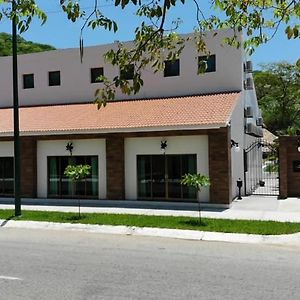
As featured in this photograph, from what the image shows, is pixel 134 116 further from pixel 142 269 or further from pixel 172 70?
pixel 142 269

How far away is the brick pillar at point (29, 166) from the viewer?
23047mm

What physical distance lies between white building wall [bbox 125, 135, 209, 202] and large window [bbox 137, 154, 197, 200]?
8.5 inches

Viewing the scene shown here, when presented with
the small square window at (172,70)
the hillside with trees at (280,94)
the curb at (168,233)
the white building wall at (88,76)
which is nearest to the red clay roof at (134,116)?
the white building wall at (88,76)

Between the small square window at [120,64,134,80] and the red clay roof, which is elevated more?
the red clay roof

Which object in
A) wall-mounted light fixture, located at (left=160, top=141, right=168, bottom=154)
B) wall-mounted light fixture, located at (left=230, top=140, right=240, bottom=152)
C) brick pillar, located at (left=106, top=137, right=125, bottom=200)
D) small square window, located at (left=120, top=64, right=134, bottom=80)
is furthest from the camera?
brick pillar, located at (left=106, top=137, right=125, bottom=200)

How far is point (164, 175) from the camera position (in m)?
21.0

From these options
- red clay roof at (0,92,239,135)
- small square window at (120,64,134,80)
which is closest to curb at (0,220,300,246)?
red clay roof at (0,92,239,135)

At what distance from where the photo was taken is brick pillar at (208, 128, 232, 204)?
1959 centimetres

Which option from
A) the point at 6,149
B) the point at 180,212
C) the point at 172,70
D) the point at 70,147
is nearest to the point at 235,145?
the point at 180,212

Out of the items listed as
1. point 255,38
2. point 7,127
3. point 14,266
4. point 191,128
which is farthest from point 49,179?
point 255,38

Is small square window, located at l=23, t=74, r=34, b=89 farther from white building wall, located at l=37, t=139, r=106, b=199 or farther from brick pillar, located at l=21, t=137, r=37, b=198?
white building wall, located at l=37, t=139, r=106, b=199

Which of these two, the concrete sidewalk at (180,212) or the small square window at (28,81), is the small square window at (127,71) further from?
the small square window at (28,81)

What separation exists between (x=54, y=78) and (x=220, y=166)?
12.2m

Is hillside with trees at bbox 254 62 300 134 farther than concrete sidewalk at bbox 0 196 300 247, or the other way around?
hillside with trees at bbox 254 62 300 134
